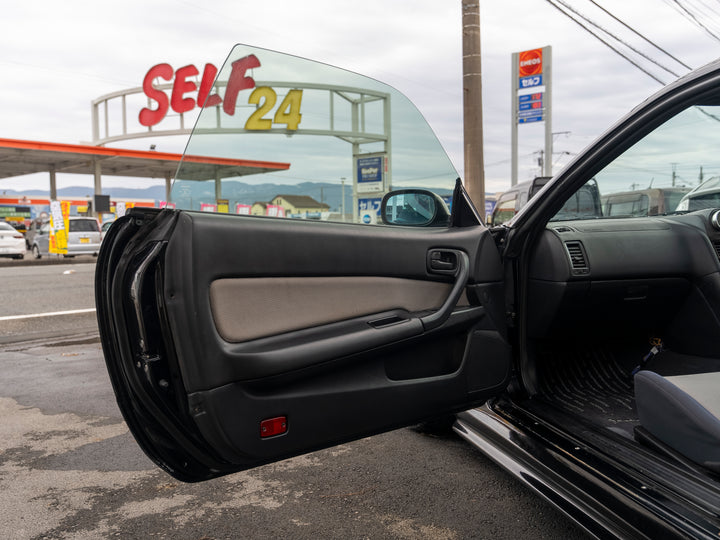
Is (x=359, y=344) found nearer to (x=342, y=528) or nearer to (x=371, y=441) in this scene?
(x=342, y=528)

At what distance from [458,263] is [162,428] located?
1169 mm

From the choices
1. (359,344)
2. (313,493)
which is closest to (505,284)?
(359,344)

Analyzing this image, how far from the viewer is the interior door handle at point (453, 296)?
2084mm

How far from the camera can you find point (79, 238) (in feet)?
68.9

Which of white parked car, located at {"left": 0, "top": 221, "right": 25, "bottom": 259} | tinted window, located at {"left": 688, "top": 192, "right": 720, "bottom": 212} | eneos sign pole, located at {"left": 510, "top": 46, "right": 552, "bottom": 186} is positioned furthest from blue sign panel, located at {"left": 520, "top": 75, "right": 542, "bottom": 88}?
white parked car, located at {"left": 0, "top": 221, "right": 25, "bottom": 259}

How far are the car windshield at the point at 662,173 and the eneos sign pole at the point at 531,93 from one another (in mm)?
15490

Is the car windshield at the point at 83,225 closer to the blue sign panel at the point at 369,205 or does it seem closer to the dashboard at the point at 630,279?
the blue sign panel at the point at 369,205

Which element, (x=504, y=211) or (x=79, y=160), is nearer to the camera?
(x=504, y=211)

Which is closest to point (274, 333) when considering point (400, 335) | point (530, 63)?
point (400, 335)

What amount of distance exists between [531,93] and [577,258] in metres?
17.5

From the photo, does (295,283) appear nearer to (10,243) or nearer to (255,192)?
(255,192)

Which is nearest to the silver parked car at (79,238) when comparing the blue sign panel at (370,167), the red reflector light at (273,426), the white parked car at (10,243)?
the white parked car at (10,243)

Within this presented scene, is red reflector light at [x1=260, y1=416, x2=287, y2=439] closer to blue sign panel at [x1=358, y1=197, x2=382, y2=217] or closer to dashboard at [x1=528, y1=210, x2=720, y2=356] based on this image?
blue sign panel at [x1=358, y1=197, x2=382, y2=217]

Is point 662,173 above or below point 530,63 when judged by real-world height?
below
